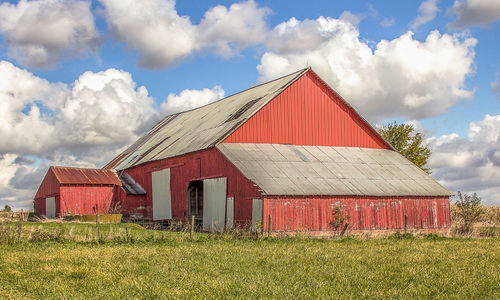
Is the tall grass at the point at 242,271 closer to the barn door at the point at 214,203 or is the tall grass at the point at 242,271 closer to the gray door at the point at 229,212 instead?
the gray door at the point at 229,212

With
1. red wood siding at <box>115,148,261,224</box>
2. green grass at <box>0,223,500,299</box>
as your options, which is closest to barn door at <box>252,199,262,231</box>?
red wood siding at <box>115,148,261,224</box>

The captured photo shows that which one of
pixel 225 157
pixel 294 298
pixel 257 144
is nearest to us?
pixel 294 298

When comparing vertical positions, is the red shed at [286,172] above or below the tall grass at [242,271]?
above

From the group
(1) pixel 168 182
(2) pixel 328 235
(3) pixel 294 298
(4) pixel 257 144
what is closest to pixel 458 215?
(2) pixel 328 235

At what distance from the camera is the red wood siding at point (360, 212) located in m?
25.5

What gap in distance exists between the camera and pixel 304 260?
1461 centimetres

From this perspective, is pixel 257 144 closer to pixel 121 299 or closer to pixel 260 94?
pixel 260 94

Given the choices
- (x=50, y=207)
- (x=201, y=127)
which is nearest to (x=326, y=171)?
(x=201, y=127)

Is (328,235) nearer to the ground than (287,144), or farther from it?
nearer to the ground

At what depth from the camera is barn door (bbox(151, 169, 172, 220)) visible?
116ft

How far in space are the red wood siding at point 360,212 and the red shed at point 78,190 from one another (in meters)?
17.7

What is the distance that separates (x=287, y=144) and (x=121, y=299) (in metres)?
23.2

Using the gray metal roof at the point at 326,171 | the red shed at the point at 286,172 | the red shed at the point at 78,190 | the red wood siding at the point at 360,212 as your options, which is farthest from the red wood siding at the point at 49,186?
the red wood siding at the point at 360,212

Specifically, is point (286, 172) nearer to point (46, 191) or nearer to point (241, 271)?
point (241, 271)
